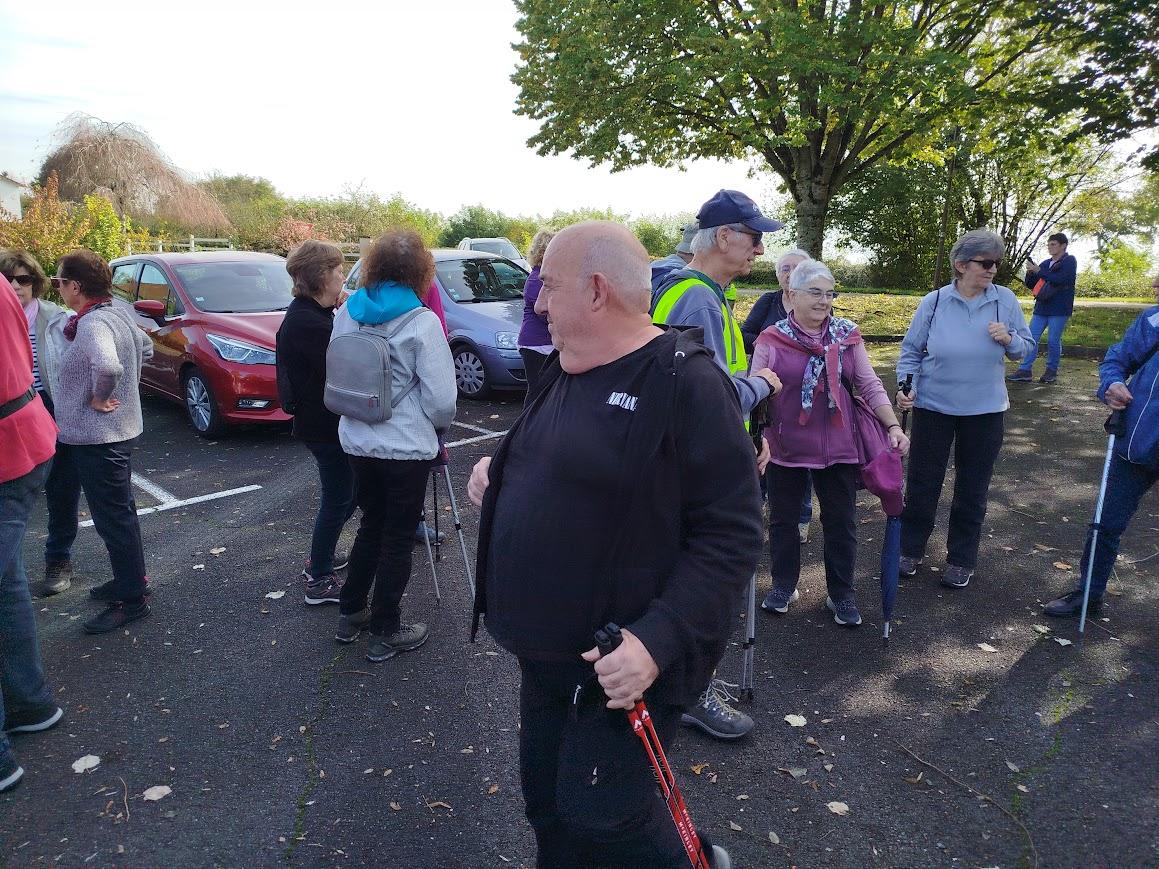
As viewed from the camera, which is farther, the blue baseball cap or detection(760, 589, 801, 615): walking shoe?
detection(760, 589, 801, 615): walking shoe

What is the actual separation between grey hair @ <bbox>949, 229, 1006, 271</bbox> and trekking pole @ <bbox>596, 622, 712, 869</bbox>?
3.76 m

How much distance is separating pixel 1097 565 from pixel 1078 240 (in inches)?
993

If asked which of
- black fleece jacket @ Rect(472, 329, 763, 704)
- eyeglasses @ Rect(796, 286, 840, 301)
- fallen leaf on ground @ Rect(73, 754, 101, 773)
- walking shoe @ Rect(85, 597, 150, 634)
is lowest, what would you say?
fallen leaf on ground @ Rect(73, 754, 101, 773)

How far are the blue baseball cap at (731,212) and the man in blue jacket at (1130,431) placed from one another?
226 cm

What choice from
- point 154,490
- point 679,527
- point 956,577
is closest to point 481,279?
point 154,490

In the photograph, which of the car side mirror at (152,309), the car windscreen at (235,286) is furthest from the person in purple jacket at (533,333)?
the car side mirror at (152,309)

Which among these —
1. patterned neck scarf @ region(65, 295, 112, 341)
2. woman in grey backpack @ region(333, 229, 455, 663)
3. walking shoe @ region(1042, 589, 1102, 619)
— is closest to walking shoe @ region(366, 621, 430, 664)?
woman in grey backpack @ region(333, 229, 455, 663)

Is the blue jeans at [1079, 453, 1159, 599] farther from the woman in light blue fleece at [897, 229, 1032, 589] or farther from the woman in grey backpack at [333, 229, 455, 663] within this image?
the woman in grey backpack at [333, 229, 455, 663]

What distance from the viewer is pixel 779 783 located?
10.5 feet

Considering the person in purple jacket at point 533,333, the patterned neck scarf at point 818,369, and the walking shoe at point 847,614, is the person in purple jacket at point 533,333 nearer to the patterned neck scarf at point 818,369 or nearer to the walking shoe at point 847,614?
the patterned neck scarf at point 818,369

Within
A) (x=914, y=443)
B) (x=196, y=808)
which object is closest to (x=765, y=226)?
(x=914, y=443)

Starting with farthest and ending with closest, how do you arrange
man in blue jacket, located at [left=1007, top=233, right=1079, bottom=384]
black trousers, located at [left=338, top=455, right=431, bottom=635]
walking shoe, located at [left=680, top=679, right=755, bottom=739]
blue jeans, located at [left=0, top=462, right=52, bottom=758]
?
man in blue jacket, located at [left=1007, top=233, right=1079, bottom=384]
black trousers, located at [left=338, top=455, right=431, bottom=635]
walking shoe, located at [left=680, top=679, right=755, bottom=739]
blue jeans, located at [left=0, top=462, right=52, bottom=758]

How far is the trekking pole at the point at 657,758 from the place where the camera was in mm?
1770

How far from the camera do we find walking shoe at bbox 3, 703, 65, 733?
3.49 m
